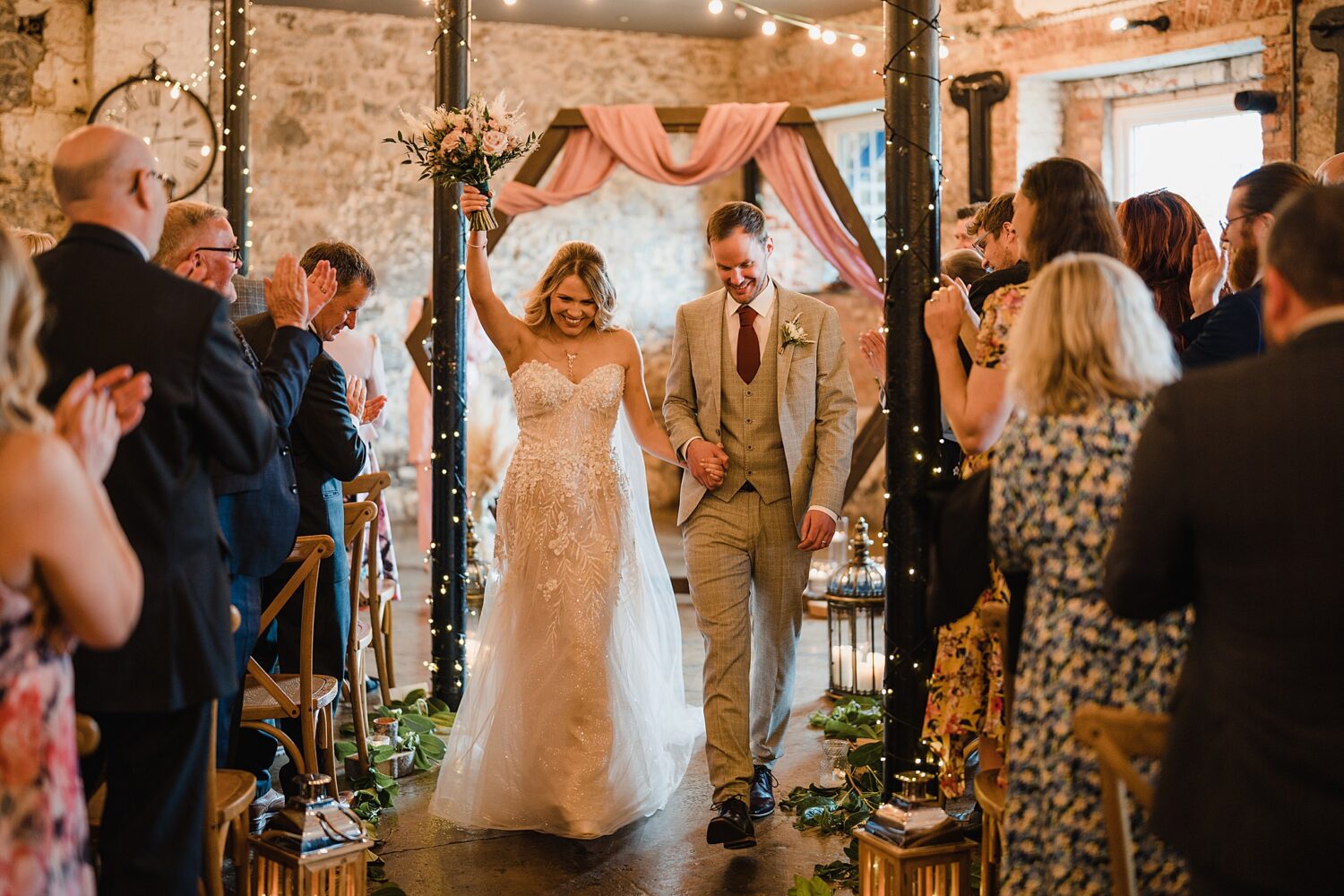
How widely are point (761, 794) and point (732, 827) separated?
1.14 ft

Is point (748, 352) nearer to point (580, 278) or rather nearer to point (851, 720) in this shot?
point (580, 278)

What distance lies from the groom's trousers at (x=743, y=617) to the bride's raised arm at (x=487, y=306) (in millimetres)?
810

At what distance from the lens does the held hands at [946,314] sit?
3400 mm

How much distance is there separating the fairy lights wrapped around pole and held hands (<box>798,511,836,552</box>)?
290 millimetres

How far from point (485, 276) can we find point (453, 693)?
204cm

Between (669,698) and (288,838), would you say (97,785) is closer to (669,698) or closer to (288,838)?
(288,838)

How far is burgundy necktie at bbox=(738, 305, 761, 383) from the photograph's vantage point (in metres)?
4.20

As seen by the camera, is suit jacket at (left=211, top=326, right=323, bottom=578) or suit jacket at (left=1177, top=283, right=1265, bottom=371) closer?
suit jacket at (left=1177, top=283, right=1265, bottom=371)

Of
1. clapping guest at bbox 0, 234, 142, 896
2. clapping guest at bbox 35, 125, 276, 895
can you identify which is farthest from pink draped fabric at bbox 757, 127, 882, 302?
clapping guest at bbox 0, 234, 142, 896

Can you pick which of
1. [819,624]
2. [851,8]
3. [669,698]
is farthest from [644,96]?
[669,698]

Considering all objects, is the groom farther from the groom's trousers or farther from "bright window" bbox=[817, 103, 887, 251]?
"bright window" bbox=[817, 103, 887, 251]

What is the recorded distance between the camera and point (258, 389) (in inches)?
133

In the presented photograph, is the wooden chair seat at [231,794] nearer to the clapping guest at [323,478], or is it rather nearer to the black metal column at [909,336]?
the clapping guest at [323,478]

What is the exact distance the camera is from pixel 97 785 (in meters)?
2.75
